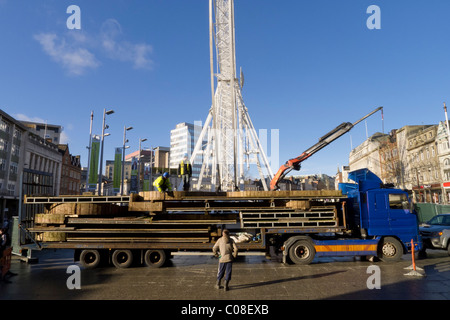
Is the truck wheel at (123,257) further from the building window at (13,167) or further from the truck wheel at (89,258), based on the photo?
the building window at (13,167)

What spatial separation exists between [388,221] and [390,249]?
1087mm

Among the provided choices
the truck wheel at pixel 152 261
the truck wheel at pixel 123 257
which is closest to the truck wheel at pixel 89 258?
the truck wheel at pixel 123 257

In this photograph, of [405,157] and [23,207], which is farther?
[405,157]

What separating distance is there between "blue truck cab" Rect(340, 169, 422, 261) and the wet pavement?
2.11 ft

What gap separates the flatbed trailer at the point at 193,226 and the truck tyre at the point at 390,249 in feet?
0.11

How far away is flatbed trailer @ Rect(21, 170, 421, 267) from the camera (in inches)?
391

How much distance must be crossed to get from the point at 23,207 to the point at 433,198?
170ft

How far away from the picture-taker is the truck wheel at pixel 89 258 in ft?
33.2

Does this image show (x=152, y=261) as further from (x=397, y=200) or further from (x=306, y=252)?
(x=397, y=200)

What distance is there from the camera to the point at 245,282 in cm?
830
